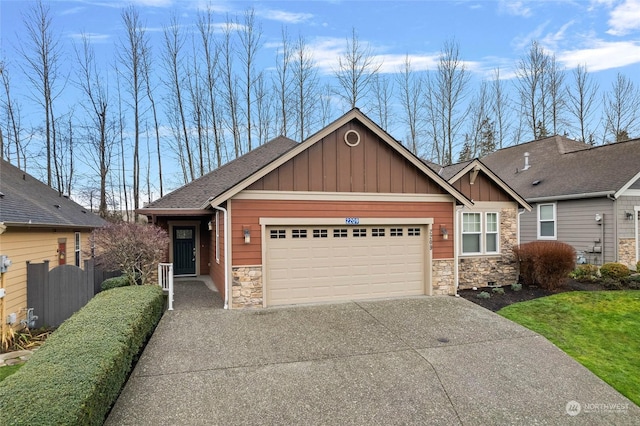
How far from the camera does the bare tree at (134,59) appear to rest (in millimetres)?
21781

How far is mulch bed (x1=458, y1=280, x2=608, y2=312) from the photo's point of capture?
920cm

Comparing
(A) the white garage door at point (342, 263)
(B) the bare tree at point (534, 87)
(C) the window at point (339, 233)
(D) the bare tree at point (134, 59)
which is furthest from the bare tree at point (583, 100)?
(D) the bare tree at point (134, 59)

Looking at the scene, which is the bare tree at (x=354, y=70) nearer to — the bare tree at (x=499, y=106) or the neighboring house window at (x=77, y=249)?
the bare tree at (x=499, y=106)

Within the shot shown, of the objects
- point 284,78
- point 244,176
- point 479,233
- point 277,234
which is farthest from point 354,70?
point 277,234

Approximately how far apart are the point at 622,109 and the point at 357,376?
2934cm

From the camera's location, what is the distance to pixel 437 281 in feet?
32.3

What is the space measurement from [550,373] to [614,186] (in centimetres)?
1063

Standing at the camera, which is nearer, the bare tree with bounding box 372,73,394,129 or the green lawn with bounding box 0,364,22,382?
the green lawn with bounding box 0,364,22,382

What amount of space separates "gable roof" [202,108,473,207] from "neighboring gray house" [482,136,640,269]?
6915 millimetres

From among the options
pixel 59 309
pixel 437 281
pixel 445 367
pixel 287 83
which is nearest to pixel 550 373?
pixel 445 367

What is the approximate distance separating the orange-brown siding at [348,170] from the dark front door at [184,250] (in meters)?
6.19

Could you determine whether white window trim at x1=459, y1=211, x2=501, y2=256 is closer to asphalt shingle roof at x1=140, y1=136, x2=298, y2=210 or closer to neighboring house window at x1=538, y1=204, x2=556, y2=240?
neighboring house window at x1=538, y1=204, x2=556, y2=240

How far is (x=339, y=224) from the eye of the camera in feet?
29.8

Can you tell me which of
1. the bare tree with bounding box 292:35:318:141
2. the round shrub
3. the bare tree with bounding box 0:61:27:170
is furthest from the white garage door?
the bare tree with bounding box 0:61:27:170
